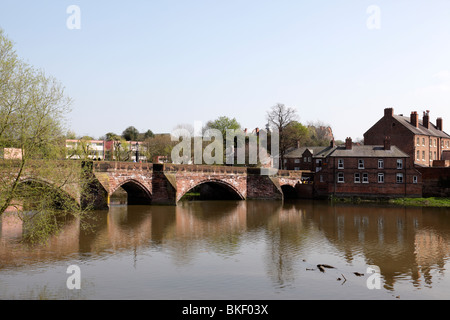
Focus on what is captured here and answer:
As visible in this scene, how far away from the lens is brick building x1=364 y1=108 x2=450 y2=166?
62688mm

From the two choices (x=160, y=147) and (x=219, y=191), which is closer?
(x=219, y=191)

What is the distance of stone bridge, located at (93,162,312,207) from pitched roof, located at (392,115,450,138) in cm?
1783

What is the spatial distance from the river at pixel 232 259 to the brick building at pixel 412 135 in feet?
91.4

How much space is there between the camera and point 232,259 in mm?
21656

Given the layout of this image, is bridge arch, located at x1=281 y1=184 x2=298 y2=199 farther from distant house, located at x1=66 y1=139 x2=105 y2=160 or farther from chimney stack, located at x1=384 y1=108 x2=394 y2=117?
distant house, located at x1=66 y1=139 x2=105 y2=160

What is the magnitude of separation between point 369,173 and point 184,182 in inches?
950

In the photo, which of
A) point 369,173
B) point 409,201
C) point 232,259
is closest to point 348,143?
point 369,173

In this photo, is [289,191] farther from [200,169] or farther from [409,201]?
[200,169]

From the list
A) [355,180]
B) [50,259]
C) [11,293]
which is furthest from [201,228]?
[355,180]

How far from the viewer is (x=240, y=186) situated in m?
53.7

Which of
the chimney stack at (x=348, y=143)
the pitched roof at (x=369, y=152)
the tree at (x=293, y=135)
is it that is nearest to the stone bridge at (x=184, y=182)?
the pitched roof at (x=369, y=152)

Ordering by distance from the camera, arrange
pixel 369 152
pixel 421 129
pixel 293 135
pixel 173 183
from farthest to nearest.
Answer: pixel 293 135 → pixel 421 129 → pixel 369 152 → pixel 173 183

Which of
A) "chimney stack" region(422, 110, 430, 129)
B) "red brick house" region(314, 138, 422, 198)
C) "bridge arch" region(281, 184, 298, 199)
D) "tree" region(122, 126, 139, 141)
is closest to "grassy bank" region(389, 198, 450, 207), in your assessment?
"red brick house" region(314, 138, 422, 198)
